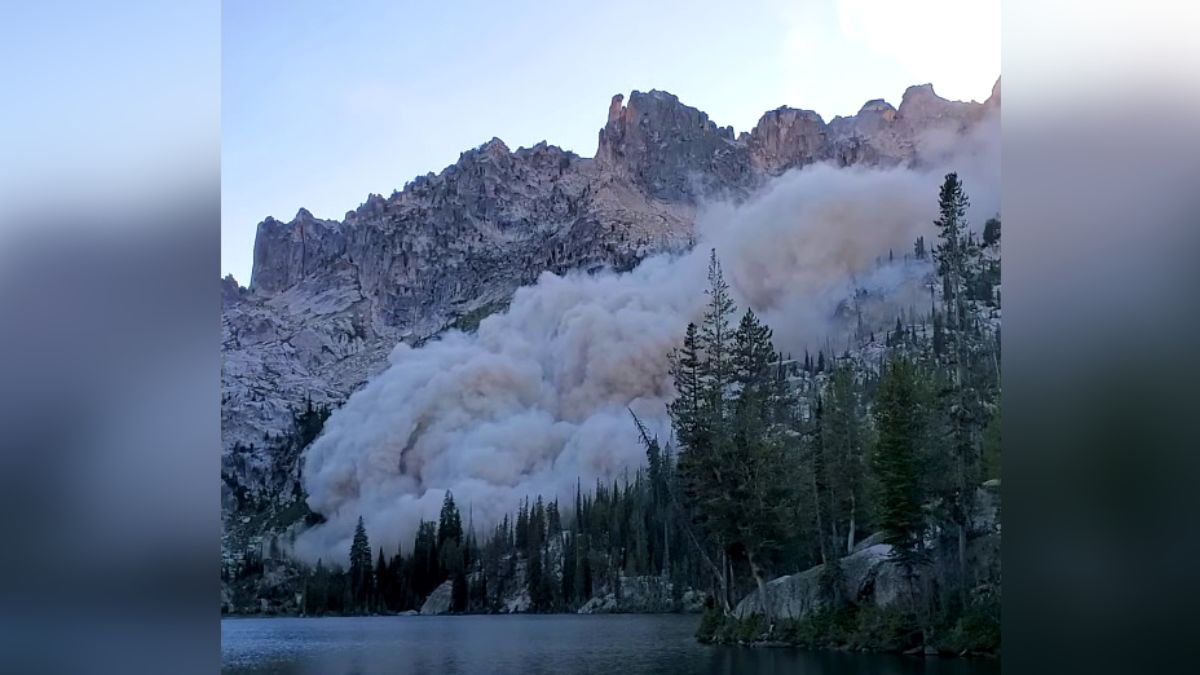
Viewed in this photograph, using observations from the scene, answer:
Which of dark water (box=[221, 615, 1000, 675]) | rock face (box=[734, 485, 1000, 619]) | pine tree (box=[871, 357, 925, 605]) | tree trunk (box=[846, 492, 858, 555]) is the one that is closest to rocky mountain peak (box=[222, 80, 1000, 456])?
dark water (box=[221, 615, 1000, 675])

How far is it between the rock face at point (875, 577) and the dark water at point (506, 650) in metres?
0.27

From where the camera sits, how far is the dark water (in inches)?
261

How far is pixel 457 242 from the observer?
283 inches

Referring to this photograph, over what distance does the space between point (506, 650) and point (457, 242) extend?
2.47m

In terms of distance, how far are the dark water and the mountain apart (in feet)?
2.92

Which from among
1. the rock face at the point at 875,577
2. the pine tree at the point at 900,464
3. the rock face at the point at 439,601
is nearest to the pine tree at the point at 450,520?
the rock face at the point at 439,601

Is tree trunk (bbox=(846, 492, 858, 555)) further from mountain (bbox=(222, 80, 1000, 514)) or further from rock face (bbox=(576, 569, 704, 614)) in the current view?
mountain (bbox=(222, 80, 1000, 514))
